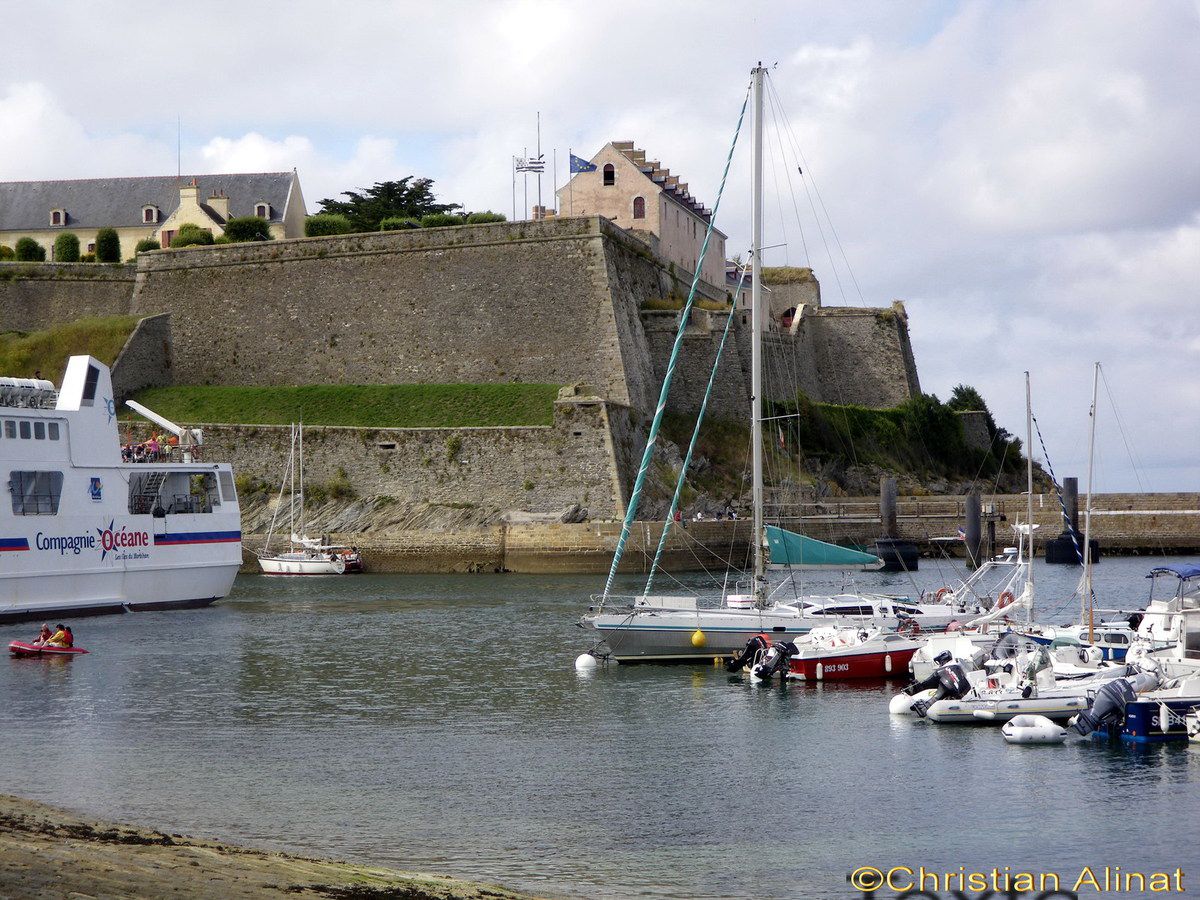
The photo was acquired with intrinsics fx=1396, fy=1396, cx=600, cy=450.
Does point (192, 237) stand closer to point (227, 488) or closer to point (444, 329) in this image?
point (444, 329)

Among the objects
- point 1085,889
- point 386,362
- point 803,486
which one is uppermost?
point 386,362

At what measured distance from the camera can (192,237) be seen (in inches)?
2222

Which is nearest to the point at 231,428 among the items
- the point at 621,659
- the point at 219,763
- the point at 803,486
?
the point at 803,486

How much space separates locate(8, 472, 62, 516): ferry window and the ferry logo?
4.81 ft

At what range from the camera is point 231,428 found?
49375 millimetres

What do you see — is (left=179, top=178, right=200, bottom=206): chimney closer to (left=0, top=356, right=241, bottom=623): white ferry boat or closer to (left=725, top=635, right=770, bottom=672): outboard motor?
(left=0, top=356, right=241, bottom=623): white ferry boat

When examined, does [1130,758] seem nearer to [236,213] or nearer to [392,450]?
[392,450]

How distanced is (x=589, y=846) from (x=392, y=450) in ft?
118

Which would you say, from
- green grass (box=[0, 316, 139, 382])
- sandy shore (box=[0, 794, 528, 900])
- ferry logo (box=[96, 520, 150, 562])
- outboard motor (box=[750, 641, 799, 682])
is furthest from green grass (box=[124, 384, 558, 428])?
sandy shore (box=[0, 794, 528, 900])

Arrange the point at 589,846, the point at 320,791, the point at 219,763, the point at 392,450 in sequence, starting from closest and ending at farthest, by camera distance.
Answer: the point at 589,846 < the point at 320,791 < the point at 219,763 < the point at 392,450

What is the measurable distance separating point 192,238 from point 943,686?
1735 inches

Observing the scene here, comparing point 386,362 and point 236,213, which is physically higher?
point 236,213

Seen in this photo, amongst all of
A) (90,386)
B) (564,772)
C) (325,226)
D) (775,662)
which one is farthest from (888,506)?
(564,772)

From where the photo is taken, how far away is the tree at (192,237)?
56438 mm
